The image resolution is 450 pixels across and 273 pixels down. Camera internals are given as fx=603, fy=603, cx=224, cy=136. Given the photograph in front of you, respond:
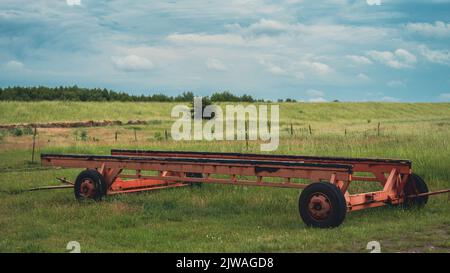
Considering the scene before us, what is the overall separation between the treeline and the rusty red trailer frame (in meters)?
70.3

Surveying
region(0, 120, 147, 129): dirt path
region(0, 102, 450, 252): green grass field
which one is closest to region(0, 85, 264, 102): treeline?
region(0, 120, 147, 129): dirt path

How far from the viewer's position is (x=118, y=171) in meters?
13.8

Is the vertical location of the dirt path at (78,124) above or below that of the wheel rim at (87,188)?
above

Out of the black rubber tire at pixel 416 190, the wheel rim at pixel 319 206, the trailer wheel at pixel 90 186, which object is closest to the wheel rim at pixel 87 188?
the trailer wheel at pixel 90 186

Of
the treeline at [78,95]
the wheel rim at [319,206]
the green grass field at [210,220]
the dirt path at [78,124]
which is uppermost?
the treeline at [78,95]

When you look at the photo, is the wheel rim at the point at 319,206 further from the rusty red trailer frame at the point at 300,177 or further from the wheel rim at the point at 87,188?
the wheel rim at the point at 87,188

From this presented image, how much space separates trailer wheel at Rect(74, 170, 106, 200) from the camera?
13633 mm

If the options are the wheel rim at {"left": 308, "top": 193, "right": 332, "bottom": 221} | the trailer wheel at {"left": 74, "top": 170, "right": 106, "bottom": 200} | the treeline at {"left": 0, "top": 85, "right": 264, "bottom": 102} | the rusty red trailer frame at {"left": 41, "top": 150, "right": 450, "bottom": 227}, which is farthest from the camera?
the treeline at {"left": 0, "top": 85, "right": 264, "bottom": 102}

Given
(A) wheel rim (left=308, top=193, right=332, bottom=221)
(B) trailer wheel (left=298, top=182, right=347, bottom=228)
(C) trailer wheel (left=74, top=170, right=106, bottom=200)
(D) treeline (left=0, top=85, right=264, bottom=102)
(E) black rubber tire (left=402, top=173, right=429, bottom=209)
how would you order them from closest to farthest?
1. (B) trailer wheel (left=298, top=182, right=347, bottom=228)
2. (A) wheel rim (left=308, top=193, right=332, bottom=221)
3. (E) black rubber tire (left=402, top=173, right=429, bottom=209)
4. (C) trailer wheel (left=74, top=170, right=106, bottom=200)
5. (D) treeline (left=0, top=85, right=264, bottom=102)

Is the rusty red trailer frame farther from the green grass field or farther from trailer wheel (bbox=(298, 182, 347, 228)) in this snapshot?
the green grass field

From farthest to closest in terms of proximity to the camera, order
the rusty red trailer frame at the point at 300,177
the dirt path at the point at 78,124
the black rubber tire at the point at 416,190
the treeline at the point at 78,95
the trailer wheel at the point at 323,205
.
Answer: the treeline at the point at 78,95, the dirt path at the point at 78,124, the black rubber tire at the point at 416,190, the rusty red trailer frame at the point at 300,177, the trailer wheel at the point at 323,205

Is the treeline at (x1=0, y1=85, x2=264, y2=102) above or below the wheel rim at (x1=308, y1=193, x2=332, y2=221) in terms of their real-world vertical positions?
above

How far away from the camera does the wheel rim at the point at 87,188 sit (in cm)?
1366
